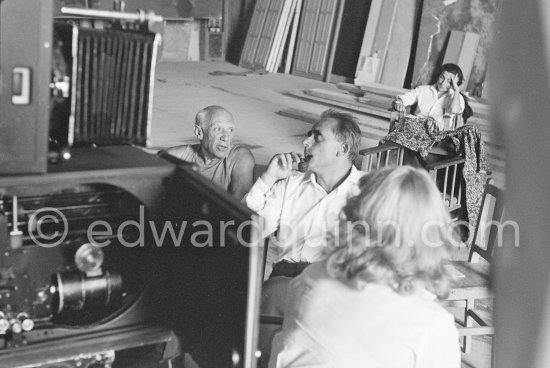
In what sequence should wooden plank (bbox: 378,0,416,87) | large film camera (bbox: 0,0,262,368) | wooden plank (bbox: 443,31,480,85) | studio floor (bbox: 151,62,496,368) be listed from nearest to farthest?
large film camera (bbox: 0,0,262,368)
studio floor (bbox: 151,62,496,368)
wooden plank (bbox: 443,31,480,85)
wooden plank (bbox: 378,0,416,87)

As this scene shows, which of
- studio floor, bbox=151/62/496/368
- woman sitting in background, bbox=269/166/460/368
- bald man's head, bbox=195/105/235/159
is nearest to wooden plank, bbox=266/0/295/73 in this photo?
studio floor, bbox=151/62/496/368

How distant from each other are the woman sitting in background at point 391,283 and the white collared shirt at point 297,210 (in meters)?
1.09

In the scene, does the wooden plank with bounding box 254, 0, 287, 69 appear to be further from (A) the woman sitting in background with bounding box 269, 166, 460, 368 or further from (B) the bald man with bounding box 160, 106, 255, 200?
(A) the woman sitting in background with bounding box 269, 166, 460, 368

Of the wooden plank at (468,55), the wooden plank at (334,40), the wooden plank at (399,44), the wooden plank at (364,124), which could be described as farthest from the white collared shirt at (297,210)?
the wooden plank at (334,40)

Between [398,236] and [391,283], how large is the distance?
12 centimetres

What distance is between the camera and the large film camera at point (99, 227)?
1.13 meters

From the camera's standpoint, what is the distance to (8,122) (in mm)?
1147

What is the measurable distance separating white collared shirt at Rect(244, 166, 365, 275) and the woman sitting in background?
1.09m

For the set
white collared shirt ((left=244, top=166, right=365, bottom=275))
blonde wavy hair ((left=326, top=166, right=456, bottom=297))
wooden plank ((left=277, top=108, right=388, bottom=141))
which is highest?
blonde wavy hair ((left=326, top=166, right=456, bottom=297))

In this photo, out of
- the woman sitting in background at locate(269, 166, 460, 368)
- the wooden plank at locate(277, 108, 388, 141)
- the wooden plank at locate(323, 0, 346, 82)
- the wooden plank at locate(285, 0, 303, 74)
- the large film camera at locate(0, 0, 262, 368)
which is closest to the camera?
the large film camera at locate(0, 0, 262, 368)

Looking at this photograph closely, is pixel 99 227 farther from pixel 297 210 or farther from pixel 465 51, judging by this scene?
pixel 465 51

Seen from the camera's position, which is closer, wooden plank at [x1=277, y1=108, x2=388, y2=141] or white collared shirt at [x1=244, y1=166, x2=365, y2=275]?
white collared shirt at [x1=244, y1=166, x2=365, y2=275]

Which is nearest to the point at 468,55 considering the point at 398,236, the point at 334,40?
the point at 334,40

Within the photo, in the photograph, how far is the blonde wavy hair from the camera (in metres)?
1.60
